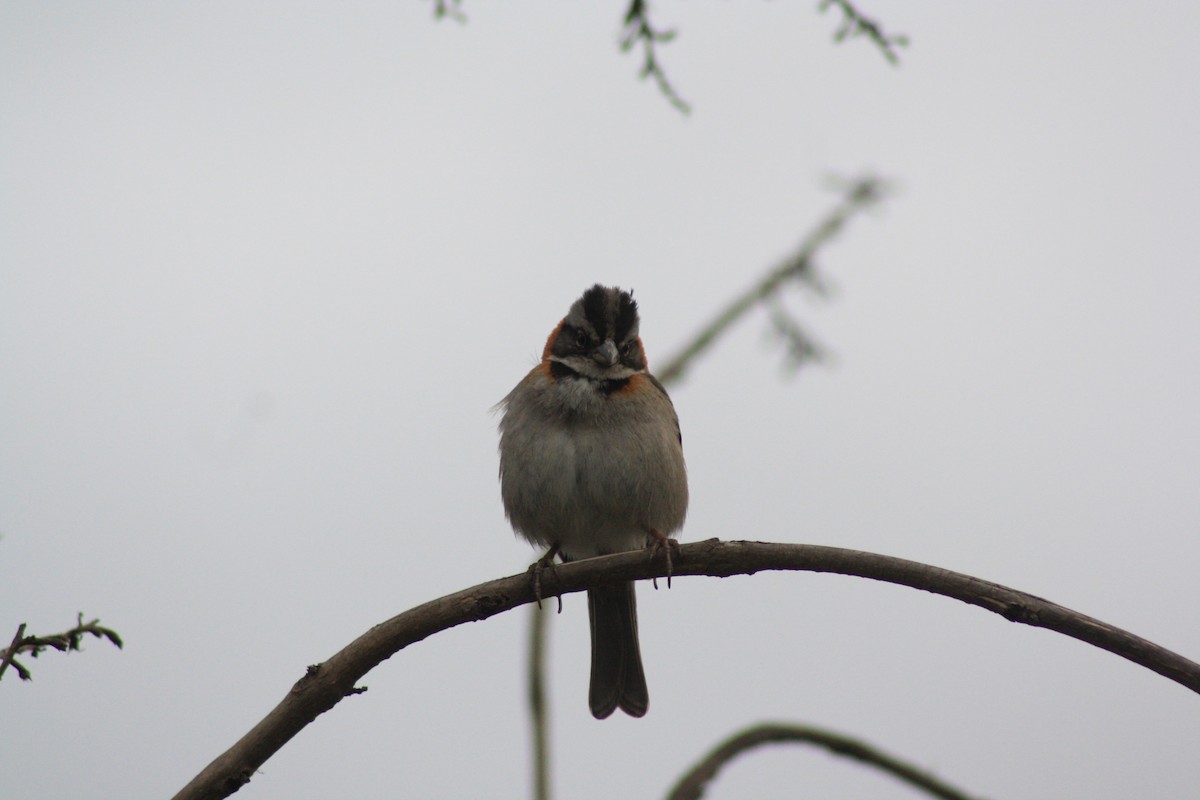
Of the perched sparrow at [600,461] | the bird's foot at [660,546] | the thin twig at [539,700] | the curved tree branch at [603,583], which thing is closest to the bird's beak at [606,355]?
the perched sparrow at [600,461]

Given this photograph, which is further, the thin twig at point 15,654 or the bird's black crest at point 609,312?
the bird's black crest at point 609,312

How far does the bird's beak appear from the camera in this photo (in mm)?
6207

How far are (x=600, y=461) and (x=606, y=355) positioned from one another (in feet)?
2.11

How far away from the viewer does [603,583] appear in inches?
166

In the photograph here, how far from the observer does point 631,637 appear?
6488mm

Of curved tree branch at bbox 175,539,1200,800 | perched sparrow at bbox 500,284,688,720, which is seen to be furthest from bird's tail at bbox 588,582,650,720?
curved tree branch at bbox 175,539,1200,800

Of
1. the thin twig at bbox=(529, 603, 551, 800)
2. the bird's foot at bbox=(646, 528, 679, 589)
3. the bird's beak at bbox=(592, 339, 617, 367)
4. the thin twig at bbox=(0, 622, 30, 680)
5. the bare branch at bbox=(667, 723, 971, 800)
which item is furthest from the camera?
the bird's beak at bbox=(592, 339, 617, 367)

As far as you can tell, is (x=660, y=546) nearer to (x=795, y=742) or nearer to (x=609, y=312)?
(x=795, y=742)

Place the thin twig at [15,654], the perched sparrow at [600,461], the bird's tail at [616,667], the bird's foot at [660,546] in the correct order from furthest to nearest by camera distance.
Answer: the bird's tail at [616,667], the perched sparrow at [600,461], the bird's foot at [660,546], the thin twig at [15,654]

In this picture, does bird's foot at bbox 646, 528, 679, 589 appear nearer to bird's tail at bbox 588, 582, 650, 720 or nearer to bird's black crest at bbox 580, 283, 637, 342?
bird's tail at bbox 588, 582, 650, 720

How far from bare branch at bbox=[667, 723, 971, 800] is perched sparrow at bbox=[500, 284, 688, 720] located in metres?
1.25

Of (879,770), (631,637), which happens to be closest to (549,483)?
(631,637)

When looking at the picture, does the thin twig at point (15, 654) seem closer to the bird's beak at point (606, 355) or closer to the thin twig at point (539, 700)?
the thin twig at point (539, 700)

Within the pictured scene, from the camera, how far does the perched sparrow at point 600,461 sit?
5.96m
